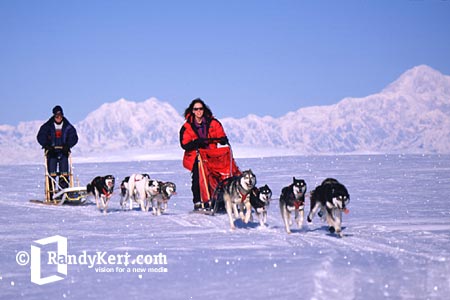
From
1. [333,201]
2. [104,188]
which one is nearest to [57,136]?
[104,188]

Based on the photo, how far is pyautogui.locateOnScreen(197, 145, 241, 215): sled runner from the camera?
927 cm

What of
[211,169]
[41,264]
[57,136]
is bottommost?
[41,264]

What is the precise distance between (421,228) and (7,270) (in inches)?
185

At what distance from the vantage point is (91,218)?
969cm

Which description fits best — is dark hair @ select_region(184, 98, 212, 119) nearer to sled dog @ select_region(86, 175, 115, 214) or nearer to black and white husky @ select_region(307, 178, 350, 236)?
sled dog @ select_region(86, 175, 115, 214)

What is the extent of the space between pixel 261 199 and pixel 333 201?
112cm

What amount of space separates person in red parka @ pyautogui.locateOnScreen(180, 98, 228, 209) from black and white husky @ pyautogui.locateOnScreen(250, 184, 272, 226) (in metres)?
1.96

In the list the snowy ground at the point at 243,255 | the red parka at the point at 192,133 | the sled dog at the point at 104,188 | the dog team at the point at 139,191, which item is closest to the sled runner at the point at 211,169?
the red parka at the point at 192,133

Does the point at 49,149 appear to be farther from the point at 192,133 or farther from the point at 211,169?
the point at 211,169

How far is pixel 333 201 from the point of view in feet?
21.6

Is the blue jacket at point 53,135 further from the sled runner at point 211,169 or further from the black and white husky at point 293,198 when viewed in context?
the black and white husky at point 293,198

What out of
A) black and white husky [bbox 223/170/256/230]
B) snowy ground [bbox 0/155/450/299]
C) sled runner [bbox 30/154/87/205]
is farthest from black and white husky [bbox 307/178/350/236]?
sled runner [bbox 30/154/87/205]

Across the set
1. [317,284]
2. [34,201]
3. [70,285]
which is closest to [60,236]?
[70,285]

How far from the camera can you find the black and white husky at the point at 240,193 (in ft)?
24.7
